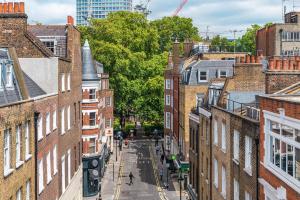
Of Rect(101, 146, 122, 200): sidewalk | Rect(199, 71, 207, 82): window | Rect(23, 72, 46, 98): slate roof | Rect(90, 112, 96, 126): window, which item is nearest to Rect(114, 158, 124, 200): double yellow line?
Rect(101, 146, 122, 200): sidewalk

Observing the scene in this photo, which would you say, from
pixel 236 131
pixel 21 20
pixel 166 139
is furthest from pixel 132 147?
pixel 236 131

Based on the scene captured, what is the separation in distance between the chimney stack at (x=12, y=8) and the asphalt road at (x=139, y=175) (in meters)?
21.7

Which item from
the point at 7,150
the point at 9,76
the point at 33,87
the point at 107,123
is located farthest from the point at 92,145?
the point at 7,150

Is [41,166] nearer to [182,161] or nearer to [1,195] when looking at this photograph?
[1,195]

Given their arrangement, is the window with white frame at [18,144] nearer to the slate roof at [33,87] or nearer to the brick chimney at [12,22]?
the slate roof at [33,87]

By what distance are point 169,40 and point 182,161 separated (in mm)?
50219

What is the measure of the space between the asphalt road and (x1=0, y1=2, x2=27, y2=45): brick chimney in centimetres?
2075

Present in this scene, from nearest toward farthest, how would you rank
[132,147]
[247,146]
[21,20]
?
[247,146]
[21,20]
[132,147]

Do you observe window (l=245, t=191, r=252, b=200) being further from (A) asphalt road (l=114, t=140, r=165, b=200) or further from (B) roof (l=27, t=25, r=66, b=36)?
(A) asphalt road (l=114, t=140, r=165, b=200)

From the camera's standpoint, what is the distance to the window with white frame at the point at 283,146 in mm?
14516

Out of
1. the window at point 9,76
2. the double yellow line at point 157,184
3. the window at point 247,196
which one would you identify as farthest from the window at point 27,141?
the double yellow line at point 157,184

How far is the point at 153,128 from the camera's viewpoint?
84.2 m

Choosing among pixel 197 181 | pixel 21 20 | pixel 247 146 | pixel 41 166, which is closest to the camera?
pixel 247 146

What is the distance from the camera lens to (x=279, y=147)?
1612 cm
